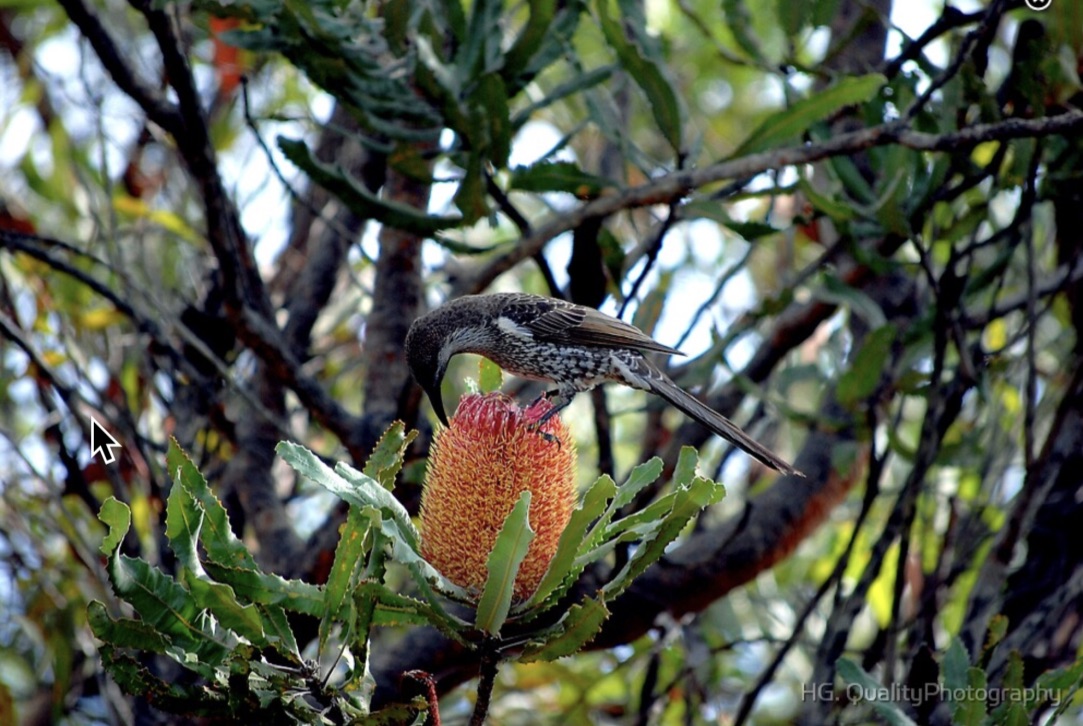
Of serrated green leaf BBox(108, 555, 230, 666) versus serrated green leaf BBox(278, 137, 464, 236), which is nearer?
serrated green leaf BBox(108, 555, 230, 666)

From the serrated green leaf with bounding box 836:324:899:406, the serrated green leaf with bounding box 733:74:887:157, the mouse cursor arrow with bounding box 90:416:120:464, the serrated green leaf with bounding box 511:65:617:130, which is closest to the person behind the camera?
the serrated green leaf with bounding box 733:74:887:157

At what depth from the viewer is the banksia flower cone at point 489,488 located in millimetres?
2479

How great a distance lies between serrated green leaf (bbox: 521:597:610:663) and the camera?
216 centimetres

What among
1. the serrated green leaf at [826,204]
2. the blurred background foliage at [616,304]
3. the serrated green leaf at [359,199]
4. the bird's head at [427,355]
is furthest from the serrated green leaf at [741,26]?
the bird's head at [427,355]

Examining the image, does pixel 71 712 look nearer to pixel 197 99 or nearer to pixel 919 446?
pixel 197 99

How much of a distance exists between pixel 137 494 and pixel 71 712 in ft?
2.88

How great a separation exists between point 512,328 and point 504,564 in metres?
2.02

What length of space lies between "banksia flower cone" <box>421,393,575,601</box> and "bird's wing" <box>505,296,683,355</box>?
1.21 metres

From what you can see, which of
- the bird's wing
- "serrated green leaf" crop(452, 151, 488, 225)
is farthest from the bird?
"serrated green leaf" crop(452, 151, 488, 225)

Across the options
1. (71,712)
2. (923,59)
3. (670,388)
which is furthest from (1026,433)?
(71,712)

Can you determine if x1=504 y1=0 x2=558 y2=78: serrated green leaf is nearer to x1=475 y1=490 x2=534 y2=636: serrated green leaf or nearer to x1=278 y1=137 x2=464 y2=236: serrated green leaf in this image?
x1=278 y1=137 x2=464 y2=236: serrated green leaf

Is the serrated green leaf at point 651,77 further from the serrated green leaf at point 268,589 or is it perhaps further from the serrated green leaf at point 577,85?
the serrated green leaf at point 268,589

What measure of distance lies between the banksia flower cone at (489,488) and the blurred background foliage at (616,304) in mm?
1056

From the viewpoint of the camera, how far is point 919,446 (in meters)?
3.99
